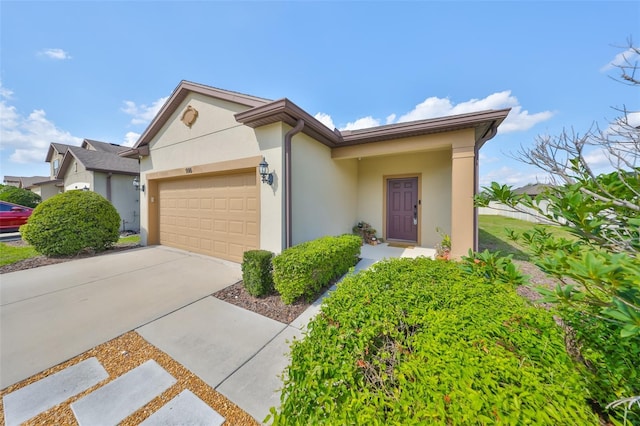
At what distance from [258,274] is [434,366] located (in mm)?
3219

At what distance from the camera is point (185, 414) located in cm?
180

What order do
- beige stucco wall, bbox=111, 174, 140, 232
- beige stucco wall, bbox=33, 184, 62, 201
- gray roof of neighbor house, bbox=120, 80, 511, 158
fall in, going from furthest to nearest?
1. beige stucco wall, bbox=33, 184, 62, 201
2. beige stucco wall, bbox=111, 174, 140, 232
3. gray roof of neighbor house, bbox=120, 80, 511, 158

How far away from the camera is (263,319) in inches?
129

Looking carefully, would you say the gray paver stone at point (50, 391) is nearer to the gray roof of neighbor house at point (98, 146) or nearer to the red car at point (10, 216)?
the red car at point (10, 216)

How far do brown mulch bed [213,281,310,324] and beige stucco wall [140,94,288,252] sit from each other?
1.16 meters

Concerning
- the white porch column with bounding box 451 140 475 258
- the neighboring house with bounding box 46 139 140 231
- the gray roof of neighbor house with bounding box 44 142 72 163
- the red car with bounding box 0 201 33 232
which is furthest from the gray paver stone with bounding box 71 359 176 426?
the gray roof of neighbor house with bounding box 44 142 72 163

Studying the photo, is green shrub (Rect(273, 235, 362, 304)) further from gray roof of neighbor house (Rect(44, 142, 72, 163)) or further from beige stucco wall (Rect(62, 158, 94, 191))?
gray roof of neighbor house (Rect(44, 142, 72, 163))

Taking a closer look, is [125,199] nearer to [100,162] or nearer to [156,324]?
[100,162]

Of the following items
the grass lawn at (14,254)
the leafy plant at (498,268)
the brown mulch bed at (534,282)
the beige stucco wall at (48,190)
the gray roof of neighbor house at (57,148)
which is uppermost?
the gray roof of neighbor house at (57,148)

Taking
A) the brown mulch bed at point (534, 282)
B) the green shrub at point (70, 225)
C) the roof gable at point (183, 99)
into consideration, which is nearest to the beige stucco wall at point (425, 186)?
the brown mulch bed at point (534, 282)

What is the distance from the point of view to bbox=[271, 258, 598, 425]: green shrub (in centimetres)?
95

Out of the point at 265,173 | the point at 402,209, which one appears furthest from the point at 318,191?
the point at 402,209

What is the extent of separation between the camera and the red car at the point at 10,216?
33.6 feet

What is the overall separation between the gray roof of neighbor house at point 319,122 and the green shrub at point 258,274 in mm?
2847
